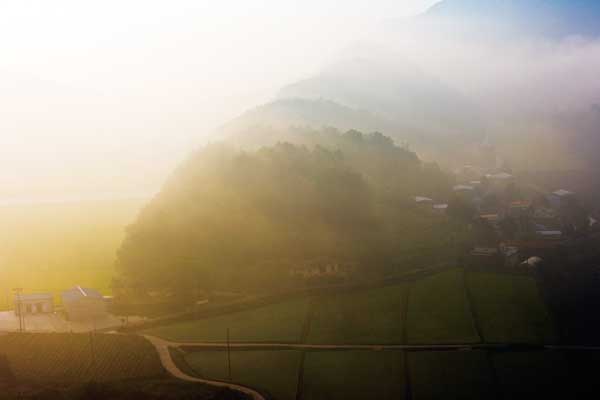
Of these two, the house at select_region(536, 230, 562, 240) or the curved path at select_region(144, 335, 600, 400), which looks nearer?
→ the curved path at select_region(144, 335, 600, 400)

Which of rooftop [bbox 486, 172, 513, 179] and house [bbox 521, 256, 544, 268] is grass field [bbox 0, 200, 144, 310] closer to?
house [bbox 521, 256, 544, 268]

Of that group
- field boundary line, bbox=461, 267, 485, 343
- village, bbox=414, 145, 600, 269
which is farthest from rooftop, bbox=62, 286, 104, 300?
village, bbox=414, 145, 600, 269

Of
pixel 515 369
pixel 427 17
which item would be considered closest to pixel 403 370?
pixel 515 369

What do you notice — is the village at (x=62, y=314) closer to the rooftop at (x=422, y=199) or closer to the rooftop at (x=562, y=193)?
the rooftop at (x=422, y=199)

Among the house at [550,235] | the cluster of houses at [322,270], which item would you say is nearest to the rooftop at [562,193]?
the house at [550,235]

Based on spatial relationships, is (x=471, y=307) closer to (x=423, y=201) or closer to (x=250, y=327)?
(x=250, y=327)
